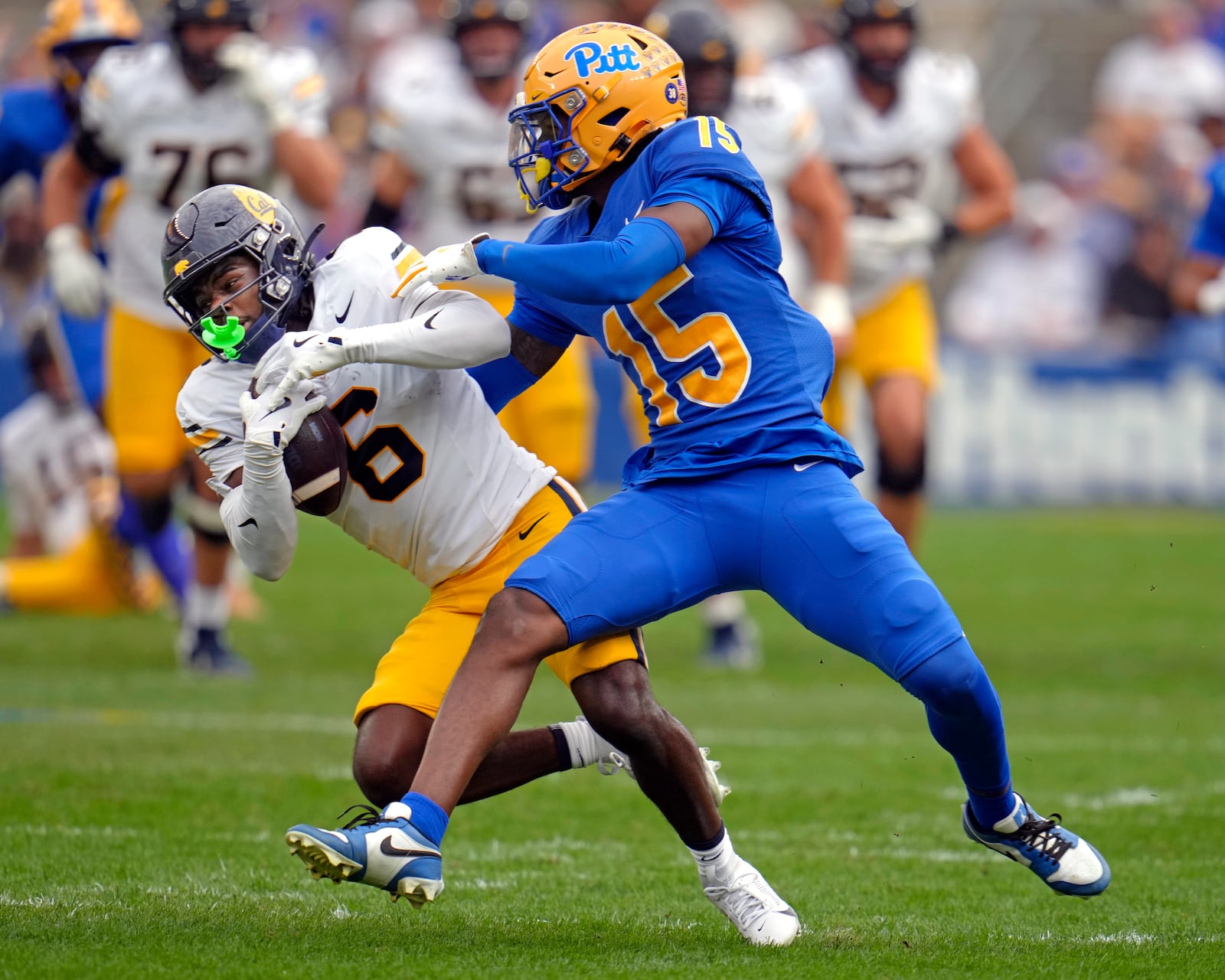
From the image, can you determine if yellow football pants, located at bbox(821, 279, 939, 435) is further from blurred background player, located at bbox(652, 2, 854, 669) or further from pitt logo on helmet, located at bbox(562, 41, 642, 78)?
pitt logo on helmet, located at bbox(562, 41, 642, 78)

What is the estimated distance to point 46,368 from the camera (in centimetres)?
998

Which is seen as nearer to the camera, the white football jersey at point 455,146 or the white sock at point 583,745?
the white sock at point 583,745

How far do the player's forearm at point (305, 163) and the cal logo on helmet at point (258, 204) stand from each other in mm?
3782

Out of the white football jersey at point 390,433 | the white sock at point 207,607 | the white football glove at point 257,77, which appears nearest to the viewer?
the white football jersey at point 390,433

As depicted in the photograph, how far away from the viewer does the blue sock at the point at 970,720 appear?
12.0 feet

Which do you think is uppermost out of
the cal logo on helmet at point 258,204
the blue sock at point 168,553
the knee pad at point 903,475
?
the cal logo on helmet at point 258,204

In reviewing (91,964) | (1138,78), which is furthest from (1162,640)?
(1138,78)

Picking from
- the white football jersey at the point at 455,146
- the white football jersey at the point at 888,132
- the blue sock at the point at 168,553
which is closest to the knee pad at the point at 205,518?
the blue sock at the point at 168,553

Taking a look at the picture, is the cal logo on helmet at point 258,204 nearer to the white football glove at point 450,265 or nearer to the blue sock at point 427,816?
the white football glove at point 450,265

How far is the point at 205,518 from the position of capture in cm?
763

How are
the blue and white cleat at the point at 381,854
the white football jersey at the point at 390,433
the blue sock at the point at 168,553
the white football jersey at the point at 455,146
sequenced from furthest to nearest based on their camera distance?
the blue sock at the point at 168,553, the white football jersey at the point at 455,146, the white football jersey at the point at 390,433, the blue and white cleat at the point at 381,854

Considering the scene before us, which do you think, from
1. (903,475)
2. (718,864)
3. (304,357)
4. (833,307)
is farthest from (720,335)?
(903,475)

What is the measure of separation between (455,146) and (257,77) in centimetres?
83

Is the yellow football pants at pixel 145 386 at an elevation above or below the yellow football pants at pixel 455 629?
below
